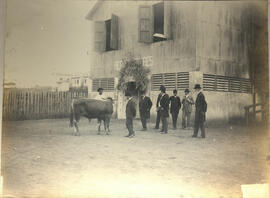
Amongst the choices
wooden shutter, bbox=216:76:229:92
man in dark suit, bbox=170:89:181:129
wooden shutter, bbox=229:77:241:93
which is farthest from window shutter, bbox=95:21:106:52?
wooden shutter, bbox=229:77:241:93

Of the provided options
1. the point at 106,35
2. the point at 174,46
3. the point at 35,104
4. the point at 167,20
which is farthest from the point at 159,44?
the point at 35,104

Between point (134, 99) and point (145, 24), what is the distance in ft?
2.61

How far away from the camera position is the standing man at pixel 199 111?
9.04ft

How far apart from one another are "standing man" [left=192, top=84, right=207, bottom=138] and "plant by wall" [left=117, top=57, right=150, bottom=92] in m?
0.54

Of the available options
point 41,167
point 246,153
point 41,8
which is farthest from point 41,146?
point 246,153

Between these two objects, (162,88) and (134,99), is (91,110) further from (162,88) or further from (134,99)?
(162,88)

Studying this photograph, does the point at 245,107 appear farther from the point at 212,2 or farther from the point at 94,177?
the point at 94,177

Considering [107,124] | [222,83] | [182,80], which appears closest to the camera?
[107,124]

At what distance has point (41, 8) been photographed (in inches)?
102

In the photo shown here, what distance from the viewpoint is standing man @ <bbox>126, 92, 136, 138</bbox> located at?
265 cm

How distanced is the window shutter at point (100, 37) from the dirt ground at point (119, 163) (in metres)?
0.76

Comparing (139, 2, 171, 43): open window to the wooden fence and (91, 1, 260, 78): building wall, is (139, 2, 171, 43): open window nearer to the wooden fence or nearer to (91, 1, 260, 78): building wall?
(91, 1, 260, 78): building wall

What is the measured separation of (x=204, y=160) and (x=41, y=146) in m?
1.59

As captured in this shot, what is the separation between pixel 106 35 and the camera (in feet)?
9.15
